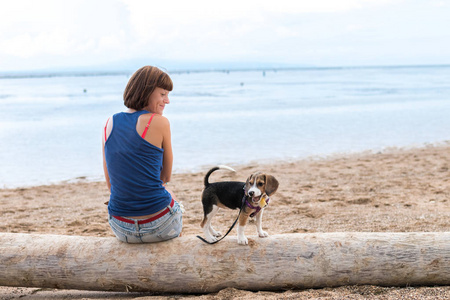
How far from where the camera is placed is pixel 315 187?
9.13 m

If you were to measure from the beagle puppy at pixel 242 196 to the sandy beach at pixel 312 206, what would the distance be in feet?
2.08

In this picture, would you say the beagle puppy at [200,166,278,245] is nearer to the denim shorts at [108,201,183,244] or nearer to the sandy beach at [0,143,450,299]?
the denim shorts at [108,201,183,244]

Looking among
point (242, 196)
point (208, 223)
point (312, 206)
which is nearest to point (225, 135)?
point (312, 206)

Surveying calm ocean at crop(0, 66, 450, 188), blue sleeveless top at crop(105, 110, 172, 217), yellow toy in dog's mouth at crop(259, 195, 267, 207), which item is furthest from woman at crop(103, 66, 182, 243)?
calm ocean at crop(0, 66, 450, 188)

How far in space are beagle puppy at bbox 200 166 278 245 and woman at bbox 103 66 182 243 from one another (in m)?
0.37

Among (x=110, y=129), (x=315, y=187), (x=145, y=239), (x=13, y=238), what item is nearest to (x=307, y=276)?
(x=145, y=239)

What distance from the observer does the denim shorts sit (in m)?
3.99

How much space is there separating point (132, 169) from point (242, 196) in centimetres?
97

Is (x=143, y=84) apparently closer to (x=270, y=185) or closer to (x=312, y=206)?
(x=270, y=185)

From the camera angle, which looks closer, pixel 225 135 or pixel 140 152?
pixel 140 152

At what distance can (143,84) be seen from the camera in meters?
3.77

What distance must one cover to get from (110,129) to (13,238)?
1.63 m

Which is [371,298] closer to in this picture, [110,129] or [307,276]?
[307,276]

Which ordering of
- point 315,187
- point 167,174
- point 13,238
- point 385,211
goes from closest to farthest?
point 167,174 → point 13,238 → point 385,211 → point 315,187
